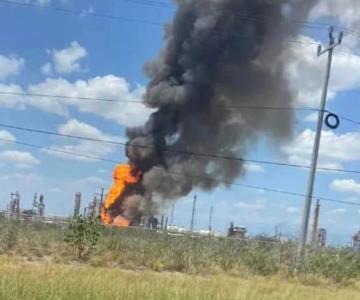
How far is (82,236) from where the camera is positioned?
83.7ft

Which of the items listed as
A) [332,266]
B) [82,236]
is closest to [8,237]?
[82,236]

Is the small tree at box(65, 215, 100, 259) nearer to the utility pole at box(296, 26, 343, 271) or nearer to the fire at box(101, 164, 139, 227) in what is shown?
the utility pole at box(296, 26, 343, 271)

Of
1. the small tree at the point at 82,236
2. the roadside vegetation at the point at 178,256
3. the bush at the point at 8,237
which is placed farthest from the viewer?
the bush at the point at 8,237

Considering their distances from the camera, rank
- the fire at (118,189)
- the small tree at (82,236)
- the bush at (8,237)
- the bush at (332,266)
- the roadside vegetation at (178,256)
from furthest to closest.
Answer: the fire at (118,189) < the bush at (332,266) < the bush at (8,237) < the small tree at (82,236) < the roadside vegetation at (178,256)

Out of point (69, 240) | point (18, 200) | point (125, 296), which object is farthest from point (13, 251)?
point (18, 200)

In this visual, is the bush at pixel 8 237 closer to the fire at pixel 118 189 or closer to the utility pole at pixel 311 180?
the utility pole at pixel 311 180

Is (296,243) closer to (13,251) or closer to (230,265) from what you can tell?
(230,265)

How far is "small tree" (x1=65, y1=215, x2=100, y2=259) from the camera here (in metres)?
25.5

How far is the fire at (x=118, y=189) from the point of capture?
58.7 meters

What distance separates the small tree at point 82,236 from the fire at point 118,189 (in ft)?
105

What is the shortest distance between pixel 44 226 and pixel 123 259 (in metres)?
9.10

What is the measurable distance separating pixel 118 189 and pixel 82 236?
34.1m

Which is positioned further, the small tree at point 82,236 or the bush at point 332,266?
the bush at point 332,266

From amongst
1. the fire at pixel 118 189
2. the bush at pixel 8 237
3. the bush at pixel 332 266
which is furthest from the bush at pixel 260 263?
Result: the fire at pixel 118 189
